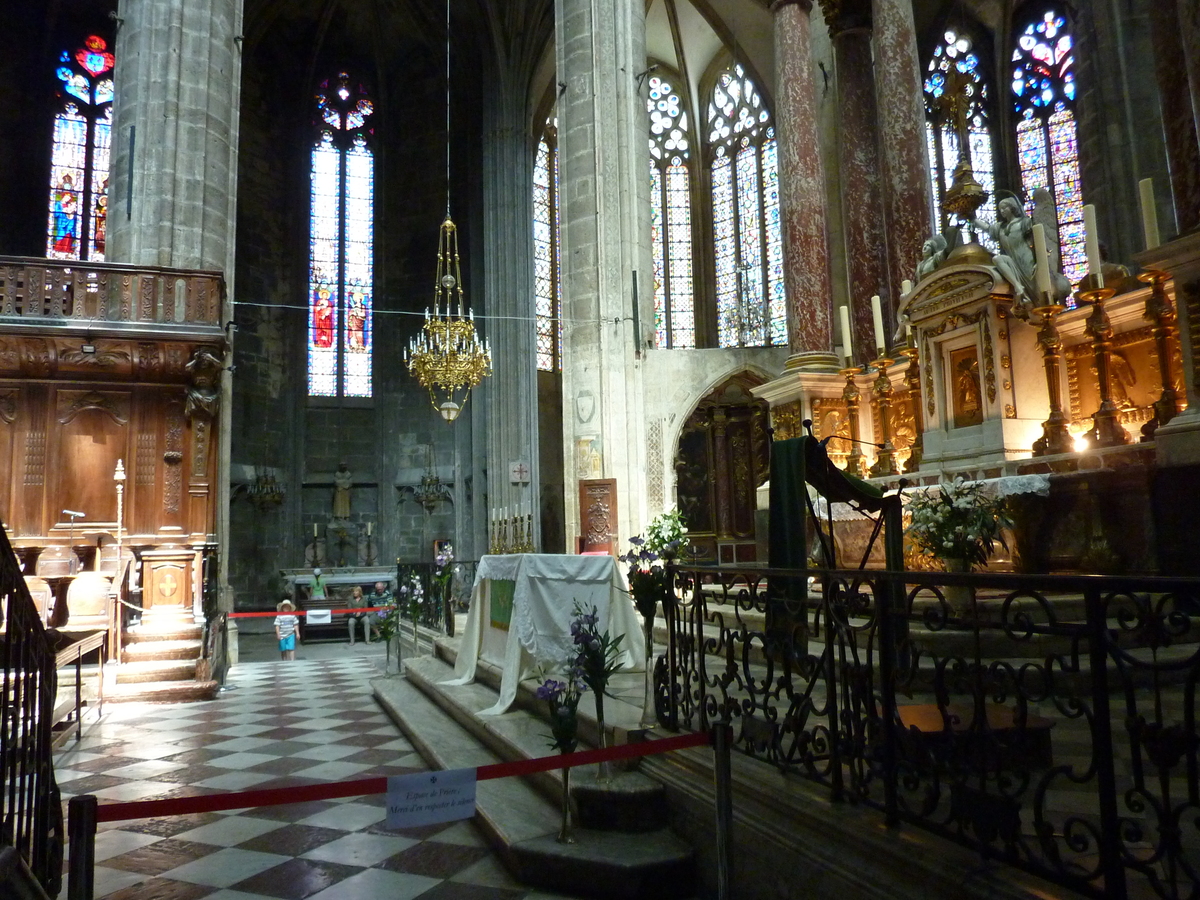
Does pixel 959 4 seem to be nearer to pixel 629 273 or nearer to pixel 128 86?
pixel 629 273

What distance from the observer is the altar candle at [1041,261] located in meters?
6.27

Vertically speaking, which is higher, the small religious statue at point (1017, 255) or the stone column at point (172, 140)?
the stone column at point (172, 140)

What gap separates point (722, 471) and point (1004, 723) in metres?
15.1

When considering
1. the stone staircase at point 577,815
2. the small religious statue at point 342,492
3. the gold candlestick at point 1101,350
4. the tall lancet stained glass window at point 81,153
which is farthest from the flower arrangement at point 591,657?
the tall lancet stained glass window at point 81,153

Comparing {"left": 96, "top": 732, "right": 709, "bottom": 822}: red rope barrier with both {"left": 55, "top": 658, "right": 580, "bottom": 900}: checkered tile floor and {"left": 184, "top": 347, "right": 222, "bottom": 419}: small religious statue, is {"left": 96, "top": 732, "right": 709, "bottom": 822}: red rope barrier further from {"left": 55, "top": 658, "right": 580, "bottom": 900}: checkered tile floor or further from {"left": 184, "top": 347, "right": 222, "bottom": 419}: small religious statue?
{"left": 184, "top": 347, "right": 222, "bottom": 419}: small religious statue

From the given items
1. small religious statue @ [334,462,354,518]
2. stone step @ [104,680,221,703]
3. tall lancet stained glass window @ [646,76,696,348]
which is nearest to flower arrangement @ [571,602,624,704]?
stone step @ [104,680,221,703]

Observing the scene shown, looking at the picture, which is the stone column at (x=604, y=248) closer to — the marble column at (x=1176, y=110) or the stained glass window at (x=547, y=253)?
the marble column at (x=1176, y=110)

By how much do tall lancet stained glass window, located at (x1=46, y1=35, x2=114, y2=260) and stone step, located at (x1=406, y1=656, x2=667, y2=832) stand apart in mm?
15822

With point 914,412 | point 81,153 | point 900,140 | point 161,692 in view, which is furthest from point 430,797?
point 81,153

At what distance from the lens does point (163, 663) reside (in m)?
8.60

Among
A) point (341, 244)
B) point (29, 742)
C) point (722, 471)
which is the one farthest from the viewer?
point (341, 244)

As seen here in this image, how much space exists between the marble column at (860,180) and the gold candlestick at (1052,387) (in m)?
3.22

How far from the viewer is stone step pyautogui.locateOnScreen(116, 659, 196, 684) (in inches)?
330

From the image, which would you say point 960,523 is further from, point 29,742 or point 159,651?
point 159,651
